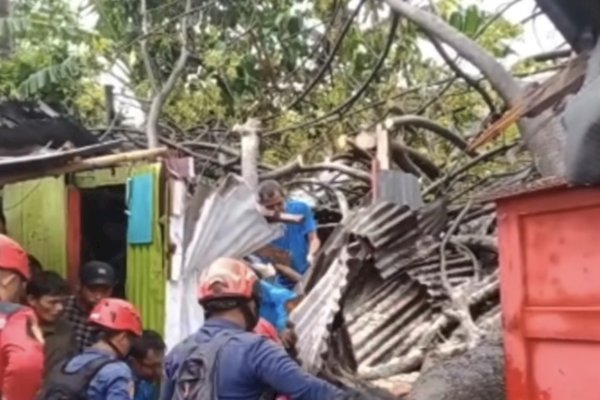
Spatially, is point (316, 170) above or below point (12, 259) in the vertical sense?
above

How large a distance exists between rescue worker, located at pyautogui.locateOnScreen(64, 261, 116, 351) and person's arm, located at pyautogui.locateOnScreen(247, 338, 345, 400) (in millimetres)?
2395

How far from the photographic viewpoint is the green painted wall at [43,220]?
6.93 meters

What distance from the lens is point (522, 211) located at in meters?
3.48

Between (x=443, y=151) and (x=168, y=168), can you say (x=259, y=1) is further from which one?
(x=168, y=168)

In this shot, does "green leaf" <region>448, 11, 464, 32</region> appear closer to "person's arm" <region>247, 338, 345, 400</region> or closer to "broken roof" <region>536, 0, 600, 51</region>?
"broken roof" <region>536, 0, 600, 51</region>

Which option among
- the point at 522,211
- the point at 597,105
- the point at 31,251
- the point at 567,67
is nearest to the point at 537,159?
the point at 567,67

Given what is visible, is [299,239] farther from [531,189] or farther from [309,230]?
[531,189]

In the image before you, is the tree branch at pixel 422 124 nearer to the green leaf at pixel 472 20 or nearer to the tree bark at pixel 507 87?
the tree bark at pixel 507 87

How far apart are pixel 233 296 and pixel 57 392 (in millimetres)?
1016

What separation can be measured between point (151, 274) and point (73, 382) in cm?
189

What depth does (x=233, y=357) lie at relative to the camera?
4.14 metres

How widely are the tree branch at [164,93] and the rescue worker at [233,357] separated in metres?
4.45

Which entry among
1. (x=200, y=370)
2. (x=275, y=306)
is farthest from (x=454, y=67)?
(x=200, y=370)

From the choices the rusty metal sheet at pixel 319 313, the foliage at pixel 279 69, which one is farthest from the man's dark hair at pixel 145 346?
the foliage at pixel 279 69
